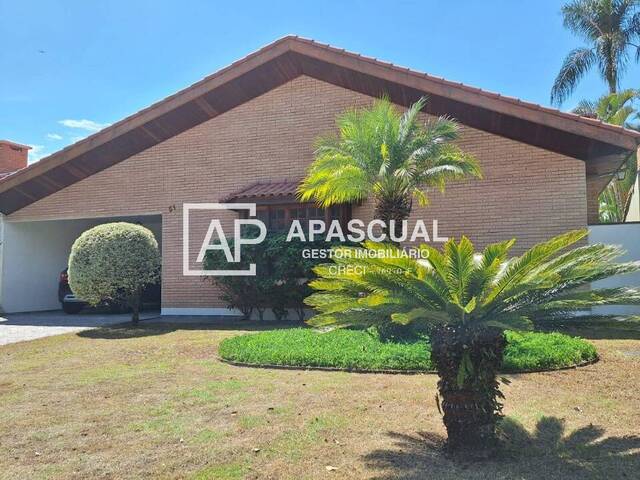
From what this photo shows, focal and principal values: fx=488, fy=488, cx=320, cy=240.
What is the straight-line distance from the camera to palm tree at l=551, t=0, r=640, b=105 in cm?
2317

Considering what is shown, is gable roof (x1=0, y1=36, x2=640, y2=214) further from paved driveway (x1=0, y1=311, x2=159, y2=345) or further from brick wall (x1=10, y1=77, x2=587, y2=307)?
paved driveway (x1=0, y1=311, x2=159, y2=345)

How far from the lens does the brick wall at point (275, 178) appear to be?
1084cm

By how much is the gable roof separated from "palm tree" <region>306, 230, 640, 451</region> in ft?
23.4

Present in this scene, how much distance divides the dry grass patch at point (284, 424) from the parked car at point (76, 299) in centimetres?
862

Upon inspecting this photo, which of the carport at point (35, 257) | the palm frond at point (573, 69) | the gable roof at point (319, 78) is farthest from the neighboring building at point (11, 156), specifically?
the palm frond at point (573, 69)

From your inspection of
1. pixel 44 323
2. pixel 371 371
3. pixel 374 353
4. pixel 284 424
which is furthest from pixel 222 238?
pixel 284 424

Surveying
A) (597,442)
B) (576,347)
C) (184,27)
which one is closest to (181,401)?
(597,442)

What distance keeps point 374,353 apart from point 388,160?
330cm

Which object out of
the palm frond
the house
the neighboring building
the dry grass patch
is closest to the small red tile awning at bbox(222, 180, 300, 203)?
the house

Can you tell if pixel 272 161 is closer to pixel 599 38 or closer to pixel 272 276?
pixel 272 276

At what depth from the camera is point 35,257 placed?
655 inches

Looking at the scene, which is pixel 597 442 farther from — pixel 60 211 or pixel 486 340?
pixel 60 211

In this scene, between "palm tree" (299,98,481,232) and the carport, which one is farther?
the carport

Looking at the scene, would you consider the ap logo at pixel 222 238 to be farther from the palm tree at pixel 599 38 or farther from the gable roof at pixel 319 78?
the palm tree at pixel 599 38
